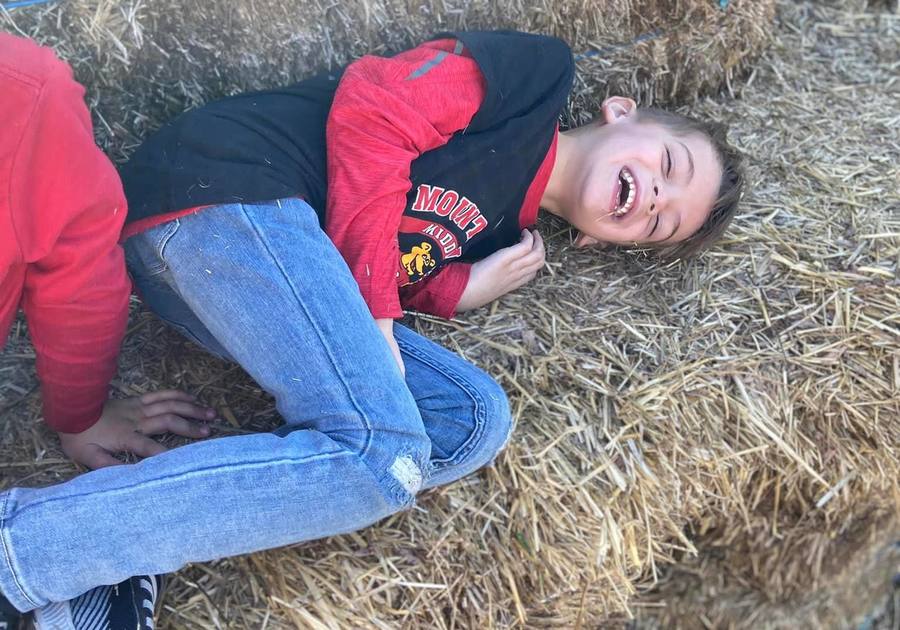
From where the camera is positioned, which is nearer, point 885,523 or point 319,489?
point 319,489

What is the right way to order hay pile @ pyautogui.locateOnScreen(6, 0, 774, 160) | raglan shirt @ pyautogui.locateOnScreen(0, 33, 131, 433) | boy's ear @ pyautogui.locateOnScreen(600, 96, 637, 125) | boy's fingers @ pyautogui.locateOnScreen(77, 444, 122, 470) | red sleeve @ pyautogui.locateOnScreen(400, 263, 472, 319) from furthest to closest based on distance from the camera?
boy's ear @ pyautogui.locateOnScreen(600, 96, 637, 125), red sleeve @ pyautogui.locateOnScreen(400, 263, 472, 319), hay pile @ pyautogui.locateOnScreen(6, 0, 774, 160), boy's fingers @ pyautogui.locateOnScreen(77, 444, 122, 470), raglan shirt @ pyautogui.locateOnScreen(0, 33, 131, 433)

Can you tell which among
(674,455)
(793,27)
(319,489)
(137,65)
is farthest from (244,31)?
(793,27)

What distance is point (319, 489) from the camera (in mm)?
1509

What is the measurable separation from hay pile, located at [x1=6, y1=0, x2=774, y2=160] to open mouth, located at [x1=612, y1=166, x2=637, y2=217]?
49 centimetres

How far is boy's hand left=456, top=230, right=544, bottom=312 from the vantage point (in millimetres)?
2057

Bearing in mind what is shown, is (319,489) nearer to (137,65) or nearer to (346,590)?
(346,590)

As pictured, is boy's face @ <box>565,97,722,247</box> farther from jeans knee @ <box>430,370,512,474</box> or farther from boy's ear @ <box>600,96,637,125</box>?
jeans knee @ <box>430,370,512,474</box>

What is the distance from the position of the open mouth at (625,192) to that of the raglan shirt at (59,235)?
3.94 ft

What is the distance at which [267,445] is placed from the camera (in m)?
1.53

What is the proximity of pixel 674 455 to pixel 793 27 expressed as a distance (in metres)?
1.95

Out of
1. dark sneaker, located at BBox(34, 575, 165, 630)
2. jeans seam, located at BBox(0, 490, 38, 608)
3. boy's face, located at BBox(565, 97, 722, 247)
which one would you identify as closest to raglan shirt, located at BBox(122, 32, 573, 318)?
boy's face, located at BBox(565, 97, 722, 247)

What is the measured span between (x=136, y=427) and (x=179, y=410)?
0.10m

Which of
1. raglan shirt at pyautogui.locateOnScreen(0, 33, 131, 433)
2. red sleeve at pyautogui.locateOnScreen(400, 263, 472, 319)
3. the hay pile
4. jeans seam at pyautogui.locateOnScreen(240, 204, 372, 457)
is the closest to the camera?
raglan shirt at pyautogui.locateOnScreen(0, 33, 131, 433)

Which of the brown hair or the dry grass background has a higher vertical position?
the brown hair
